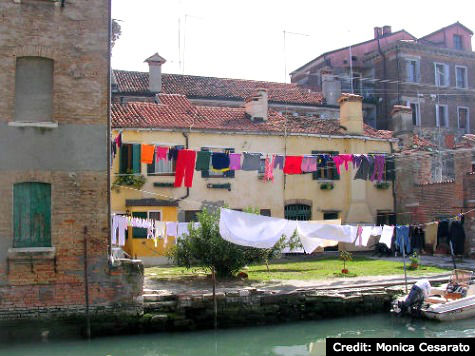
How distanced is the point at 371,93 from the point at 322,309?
24.9 metres

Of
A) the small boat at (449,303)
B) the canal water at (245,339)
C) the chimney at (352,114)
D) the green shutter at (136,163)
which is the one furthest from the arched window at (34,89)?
the chimney at (352,114)

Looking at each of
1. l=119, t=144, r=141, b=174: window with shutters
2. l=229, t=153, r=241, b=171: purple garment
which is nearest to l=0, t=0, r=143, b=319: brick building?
l=229, t=153, r=241, b=171: purple garment

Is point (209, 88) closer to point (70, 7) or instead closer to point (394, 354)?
point (70, 7)

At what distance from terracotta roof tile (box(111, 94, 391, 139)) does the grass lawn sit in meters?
6.12

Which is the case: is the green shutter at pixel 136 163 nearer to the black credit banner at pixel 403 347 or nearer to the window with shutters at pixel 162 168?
the window with shutters at pixel 162 168

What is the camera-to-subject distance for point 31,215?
1354cm

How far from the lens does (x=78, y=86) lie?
46.2 feet

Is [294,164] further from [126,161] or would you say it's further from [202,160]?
[126,161]

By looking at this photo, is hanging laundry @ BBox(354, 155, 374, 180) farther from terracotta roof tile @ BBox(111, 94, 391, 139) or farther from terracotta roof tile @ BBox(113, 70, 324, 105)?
terracotta roof tile @ BBox(113, 70, 324, 105)

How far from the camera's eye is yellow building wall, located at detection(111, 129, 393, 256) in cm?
2302

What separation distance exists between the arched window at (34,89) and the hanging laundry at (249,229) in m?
5.40

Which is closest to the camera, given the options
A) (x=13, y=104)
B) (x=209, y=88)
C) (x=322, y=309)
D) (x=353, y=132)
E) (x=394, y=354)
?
(x=394, y=354)

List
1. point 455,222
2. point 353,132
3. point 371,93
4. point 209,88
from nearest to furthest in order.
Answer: point 455,222 < point 353,132 < point 209,88 < point 371,93

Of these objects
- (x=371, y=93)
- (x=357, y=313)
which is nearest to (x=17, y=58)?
(x=357, y=313)
